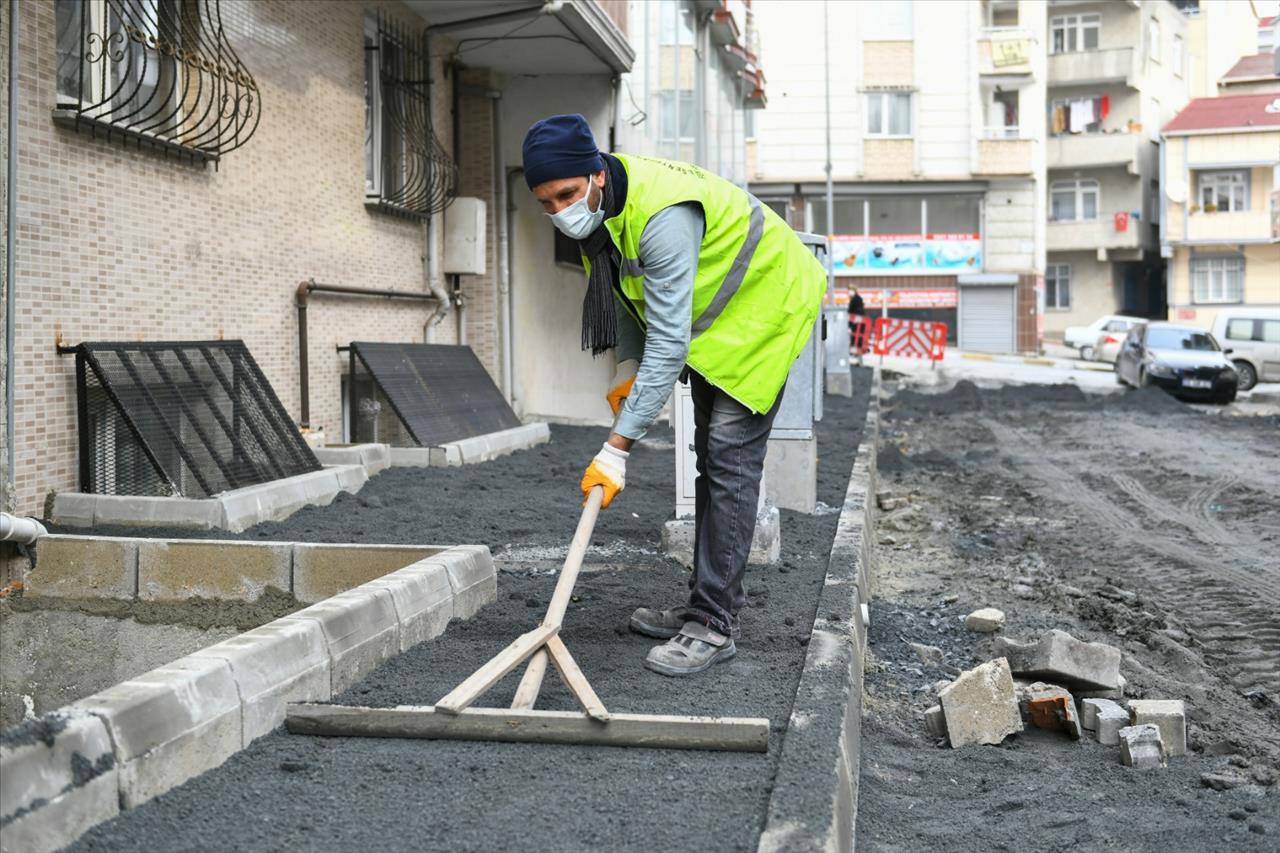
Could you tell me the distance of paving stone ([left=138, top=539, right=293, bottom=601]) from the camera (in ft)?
19.2

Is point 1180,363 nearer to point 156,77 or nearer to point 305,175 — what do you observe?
point 305,175

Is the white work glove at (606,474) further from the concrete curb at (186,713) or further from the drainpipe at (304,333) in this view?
the drainpipe at (304,333)

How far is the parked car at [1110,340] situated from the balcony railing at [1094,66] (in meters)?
11.0

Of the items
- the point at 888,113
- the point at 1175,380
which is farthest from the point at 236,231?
the point at 888,113

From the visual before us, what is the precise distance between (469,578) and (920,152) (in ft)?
127

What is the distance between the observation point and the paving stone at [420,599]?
5.00 meters

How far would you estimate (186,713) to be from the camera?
3.64 metres

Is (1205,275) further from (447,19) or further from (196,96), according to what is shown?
(196,96)

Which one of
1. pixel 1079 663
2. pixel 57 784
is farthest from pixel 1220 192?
pixel 57 784

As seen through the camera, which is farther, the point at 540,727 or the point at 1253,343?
the point at 1253,343

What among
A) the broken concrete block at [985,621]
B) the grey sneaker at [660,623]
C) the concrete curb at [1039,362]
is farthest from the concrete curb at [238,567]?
the concrete curb at [1039,362]

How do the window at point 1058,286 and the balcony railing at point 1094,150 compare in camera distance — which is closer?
the balcony railing at point 1094,150

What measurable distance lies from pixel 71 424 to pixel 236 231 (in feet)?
7.80

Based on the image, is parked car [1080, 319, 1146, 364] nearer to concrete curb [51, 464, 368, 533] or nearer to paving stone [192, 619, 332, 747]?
concrete curb [51, 464, 368, 533]
